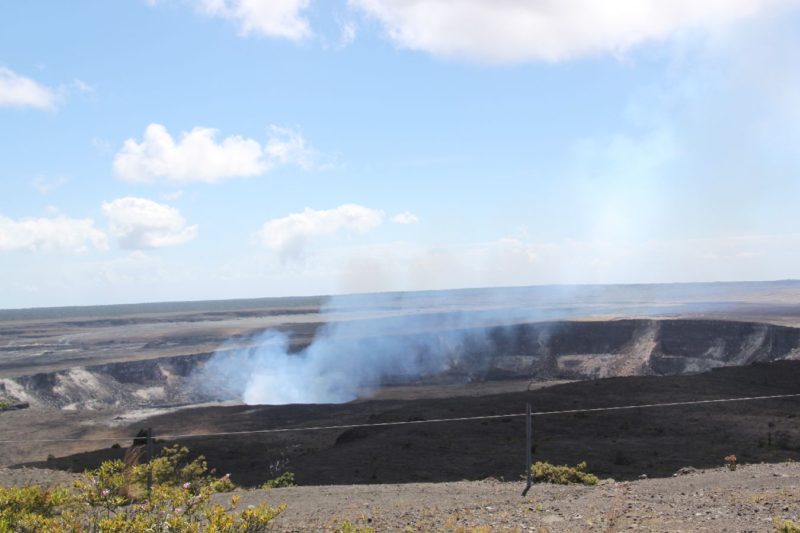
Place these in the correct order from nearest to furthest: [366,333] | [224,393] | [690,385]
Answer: [690,385] < [224,393] < [366,333]

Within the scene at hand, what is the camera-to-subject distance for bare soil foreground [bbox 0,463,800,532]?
11094 mm

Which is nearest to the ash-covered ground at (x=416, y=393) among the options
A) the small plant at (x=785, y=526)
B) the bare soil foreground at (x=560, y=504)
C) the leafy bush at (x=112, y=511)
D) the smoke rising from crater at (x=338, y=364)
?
the smoke rising from crater at (x=338, y=364)

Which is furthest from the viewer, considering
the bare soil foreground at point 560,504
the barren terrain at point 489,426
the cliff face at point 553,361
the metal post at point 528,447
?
the cliff face at point 553,361

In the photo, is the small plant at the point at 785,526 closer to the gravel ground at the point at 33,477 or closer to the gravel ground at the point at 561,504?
the gravel ground at the point at 561,504

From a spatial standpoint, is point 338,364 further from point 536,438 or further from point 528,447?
point 528,447

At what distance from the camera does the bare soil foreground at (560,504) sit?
36.4 ft

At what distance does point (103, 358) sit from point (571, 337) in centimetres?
4778

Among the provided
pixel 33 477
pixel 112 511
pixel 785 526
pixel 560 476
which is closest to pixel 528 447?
pixel 560 476

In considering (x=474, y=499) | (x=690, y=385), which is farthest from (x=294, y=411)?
(x=474, y=499)

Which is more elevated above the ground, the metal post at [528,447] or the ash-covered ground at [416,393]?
the metal post at [528,447]

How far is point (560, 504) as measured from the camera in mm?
13180

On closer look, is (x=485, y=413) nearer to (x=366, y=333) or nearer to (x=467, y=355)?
(x=467, y=355)

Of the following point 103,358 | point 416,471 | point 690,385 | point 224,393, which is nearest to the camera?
point 416,471

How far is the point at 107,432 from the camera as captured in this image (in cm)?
3728
